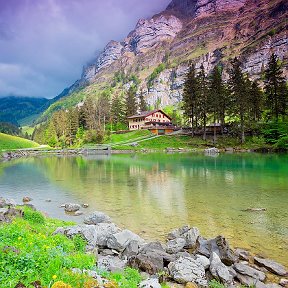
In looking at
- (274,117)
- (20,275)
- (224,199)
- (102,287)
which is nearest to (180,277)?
(102,287)

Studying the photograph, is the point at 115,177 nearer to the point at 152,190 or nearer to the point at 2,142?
the point at 152,190

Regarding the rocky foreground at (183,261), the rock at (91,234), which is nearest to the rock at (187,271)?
the rocky foreground at (183,261)

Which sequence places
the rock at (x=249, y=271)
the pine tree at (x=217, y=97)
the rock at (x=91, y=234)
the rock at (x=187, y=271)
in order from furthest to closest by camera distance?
1. the pine tree at (x=217, y=97)
2. the rock at (x=91, y=234)
3. the rock at (x=249, y=271)
4. the rock at (x=187, y=271)

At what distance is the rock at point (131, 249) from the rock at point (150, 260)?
29cm

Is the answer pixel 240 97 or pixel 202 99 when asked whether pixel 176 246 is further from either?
pixel 202 99

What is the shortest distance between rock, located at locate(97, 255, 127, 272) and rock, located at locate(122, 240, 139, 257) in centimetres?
43

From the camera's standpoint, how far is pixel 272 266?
10.9 m

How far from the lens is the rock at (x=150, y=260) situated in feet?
32.7

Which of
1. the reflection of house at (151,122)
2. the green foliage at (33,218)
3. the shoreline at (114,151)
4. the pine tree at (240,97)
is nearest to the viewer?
Result: the green foliage at (33,218)

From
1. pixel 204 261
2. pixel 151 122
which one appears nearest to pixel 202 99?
pixel 151 122

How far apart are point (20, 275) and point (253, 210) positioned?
54.8 ft

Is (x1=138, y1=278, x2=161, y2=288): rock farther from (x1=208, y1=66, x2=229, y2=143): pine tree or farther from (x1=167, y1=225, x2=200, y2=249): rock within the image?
(x1=208, y1=66, x2=229, y2=143): pine tree

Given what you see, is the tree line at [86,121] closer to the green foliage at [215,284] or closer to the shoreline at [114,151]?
the shoreline at [114,151]

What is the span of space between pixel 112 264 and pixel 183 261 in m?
2.68
